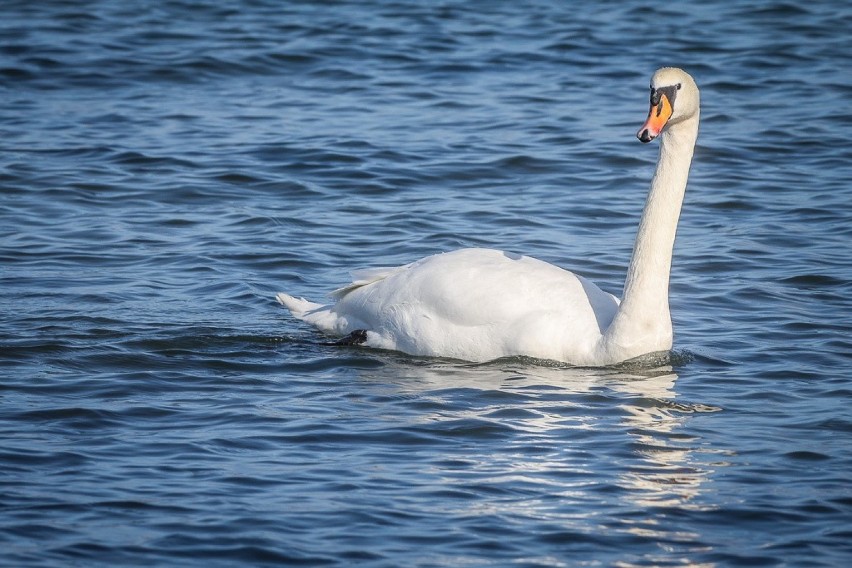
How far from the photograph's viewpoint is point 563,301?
8.50m

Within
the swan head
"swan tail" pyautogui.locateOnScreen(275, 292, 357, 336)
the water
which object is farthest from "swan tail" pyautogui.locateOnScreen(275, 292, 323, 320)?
the swan head

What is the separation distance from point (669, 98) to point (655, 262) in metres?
1.00

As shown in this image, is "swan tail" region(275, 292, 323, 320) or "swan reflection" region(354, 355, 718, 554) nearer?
"swan reflection" region(354, 355, 718, 554)

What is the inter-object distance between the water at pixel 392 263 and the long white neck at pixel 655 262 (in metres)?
0.25

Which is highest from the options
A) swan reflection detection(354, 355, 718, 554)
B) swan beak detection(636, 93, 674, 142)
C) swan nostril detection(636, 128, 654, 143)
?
swan beak detection(636, 93, 674, 142)

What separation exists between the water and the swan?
170mm

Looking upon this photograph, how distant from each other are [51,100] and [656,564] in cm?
1230

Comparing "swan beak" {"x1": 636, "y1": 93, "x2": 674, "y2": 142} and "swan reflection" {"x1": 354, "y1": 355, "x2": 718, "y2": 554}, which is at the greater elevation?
"swan beak" {"x1": 636, "y1": 93, "x2": 674, "y2": 142}

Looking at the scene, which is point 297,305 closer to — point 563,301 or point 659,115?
point 563,301

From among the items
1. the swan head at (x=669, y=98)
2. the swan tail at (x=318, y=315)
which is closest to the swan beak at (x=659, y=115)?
the swan head at (x=669, y=98)

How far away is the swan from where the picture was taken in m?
8.38

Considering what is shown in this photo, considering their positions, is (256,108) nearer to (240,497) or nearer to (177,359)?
(177,359)

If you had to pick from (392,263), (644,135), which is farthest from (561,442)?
(392,263)

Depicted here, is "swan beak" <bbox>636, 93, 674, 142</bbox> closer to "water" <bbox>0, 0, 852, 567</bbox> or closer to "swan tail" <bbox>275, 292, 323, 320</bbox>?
"water" <bbox>0, 0, 852, 567</bbox>
